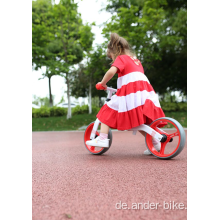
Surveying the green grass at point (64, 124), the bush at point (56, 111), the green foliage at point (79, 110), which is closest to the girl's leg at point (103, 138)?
the green grass at point (64, 124)

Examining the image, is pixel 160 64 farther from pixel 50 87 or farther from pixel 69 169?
pixel 69 169

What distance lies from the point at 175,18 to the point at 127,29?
3.98 meters

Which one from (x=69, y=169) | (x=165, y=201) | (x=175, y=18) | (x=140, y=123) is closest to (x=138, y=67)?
(x=140, y=123)

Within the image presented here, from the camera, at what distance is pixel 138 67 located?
11.8ft

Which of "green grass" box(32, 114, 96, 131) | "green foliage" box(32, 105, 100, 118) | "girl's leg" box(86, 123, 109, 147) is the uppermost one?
"green foliage" box(32, 105, 100, 118)

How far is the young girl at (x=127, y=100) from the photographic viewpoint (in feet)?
11.3

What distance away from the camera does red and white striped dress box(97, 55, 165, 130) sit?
343 cm

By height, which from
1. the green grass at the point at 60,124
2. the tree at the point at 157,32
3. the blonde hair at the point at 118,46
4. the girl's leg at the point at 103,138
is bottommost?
the green grass at the point at 60,124

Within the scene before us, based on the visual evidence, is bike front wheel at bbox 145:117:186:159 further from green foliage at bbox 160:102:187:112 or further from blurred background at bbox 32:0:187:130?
green foliage at bbox 160:102:187:112

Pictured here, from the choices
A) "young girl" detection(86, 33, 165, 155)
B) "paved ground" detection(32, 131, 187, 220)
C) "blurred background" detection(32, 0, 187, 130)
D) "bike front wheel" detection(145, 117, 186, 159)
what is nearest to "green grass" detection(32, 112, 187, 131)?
"blurred background" detection(32, 0, 187, 130)

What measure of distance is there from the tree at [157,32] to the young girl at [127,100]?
8851 millimetres

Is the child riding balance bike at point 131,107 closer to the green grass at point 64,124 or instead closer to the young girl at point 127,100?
the young girl at point 127,100

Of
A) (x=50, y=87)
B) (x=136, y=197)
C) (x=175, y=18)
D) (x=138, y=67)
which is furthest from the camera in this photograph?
(x=50, y=87)
